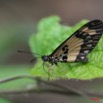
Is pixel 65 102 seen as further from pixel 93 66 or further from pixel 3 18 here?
pixel 3 18

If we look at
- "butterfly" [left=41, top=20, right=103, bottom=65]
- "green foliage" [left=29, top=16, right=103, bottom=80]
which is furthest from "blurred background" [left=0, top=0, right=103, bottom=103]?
"butterfly" [left=41, top=20, right=103, bottom=65]

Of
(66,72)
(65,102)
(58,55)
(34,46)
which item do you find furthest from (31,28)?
(66,72)

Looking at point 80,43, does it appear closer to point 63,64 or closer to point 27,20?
point 63,64

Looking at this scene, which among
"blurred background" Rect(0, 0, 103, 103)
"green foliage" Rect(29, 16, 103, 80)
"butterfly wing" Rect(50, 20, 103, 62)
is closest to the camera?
"green foliage" Rect(29, 16, 103, 80)

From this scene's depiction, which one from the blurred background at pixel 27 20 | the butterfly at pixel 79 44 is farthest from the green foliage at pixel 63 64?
the blurred background at pixel 27 20

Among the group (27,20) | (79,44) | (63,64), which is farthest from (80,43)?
(27,20)

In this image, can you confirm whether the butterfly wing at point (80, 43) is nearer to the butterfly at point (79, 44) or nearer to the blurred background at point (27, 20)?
the butterfly at point (79, 44)

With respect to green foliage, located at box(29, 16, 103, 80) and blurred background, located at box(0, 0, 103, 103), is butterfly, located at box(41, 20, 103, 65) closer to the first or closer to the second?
green foliage, located at box(29, 16, 103, 80)
